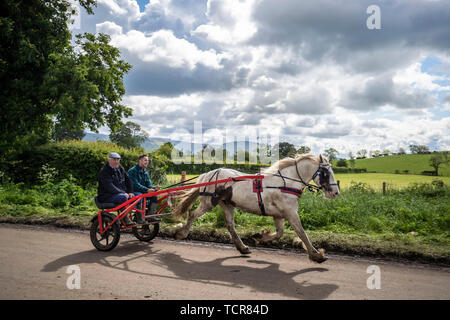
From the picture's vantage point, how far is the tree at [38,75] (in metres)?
13.5

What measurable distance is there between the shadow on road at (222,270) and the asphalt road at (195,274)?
0.01 m

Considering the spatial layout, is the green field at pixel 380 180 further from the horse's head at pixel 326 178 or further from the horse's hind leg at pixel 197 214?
the horse's head at pixel 326 178

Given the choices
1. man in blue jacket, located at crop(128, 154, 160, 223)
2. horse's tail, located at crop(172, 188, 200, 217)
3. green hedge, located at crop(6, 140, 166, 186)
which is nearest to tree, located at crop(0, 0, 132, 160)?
green hedge, located at crop(6, 140, 166, 186)

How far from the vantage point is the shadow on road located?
3.94 m

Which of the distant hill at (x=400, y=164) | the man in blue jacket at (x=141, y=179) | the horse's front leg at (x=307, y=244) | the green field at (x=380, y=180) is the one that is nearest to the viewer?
the horse's front leg at (x=307, y=244)

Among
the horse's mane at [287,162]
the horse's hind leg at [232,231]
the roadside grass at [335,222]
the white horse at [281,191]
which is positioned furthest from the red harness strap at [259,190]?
the roadside grass at [335,222]

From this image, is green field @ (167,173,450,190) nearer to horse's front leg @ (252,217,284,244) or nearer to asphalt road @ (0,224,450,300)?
asphalt road @ (0,224,450,300)

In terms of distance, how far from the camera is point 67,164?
1415cm

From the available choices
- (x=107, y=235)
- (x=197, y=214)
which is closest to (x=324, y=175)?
(x=197, y=214)

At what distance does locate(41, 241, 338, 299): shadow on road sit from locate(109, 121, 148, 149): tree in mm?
50203

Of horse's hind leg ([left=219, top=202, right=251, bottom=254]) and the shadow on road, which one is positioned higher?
horse's hind leg ([left=219, top=202, right=251, bottom=254])
